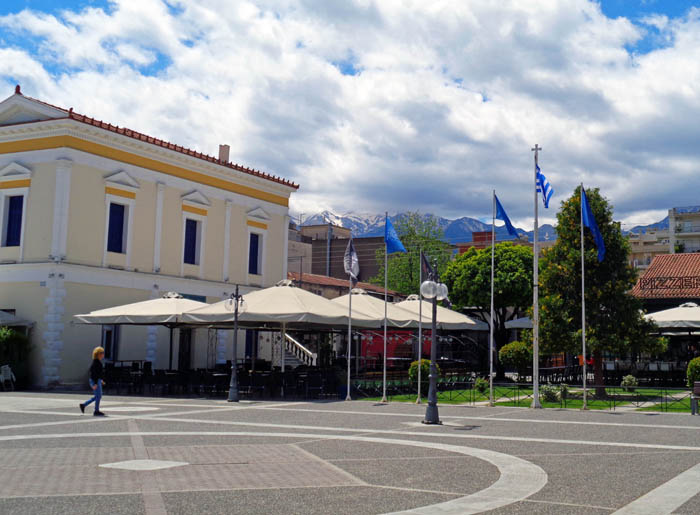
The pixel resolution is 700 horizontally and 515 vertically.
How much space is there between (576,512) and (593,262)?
18614mm

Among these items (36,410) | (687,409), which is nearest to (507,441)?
(687,409)

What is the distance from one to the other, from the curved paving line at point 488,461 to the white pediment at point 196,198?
2271cm

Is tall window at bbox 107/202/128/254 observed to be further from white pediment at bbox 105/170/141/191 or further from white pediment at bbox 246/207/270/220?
white pediment at bbox 246/207/270/220

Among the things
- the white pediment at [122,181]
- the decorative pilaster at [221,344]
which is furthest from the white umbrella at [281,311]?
the decorative pilaster at [221,344]

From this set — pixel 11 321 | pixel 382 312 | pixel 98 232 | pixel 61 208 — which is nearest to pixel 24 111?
pixel 61 208

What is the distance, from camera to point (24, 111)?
107 ft

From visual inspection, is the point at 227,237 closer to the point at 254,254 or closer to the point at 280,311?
the point at 254,254

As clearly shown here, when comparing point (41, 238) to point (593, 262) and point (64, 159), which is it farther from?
point (593, 262)

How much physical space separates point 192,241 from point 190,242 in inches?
6.1

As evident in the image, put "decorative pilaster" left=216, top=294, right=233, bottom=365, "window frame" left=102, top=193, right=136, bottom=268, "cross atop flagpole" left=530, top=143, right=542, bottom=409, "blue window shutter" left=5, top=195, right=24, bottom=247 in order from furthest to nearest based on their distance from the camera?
"decorative pilaster" left=216, top=294, right=233, bottom=365, "window frame" left=102, top=193, right=136, bottom=268, "blue window shutter" left=5, top=195, right=24, bottom=247, "cross atop flagpole" left=530, top=143, right=542, bottom=409

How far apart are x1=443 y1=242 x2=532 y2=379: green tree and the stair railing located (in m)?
12.4

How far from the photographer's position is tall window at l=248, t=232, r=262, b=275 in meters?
41.0

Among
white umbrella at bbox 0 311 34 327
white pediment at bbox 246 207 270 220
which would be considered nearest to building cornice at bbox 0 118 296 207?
white pediment at bbox 246 207 270 220

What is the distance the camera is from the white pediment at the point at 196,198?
119ft
